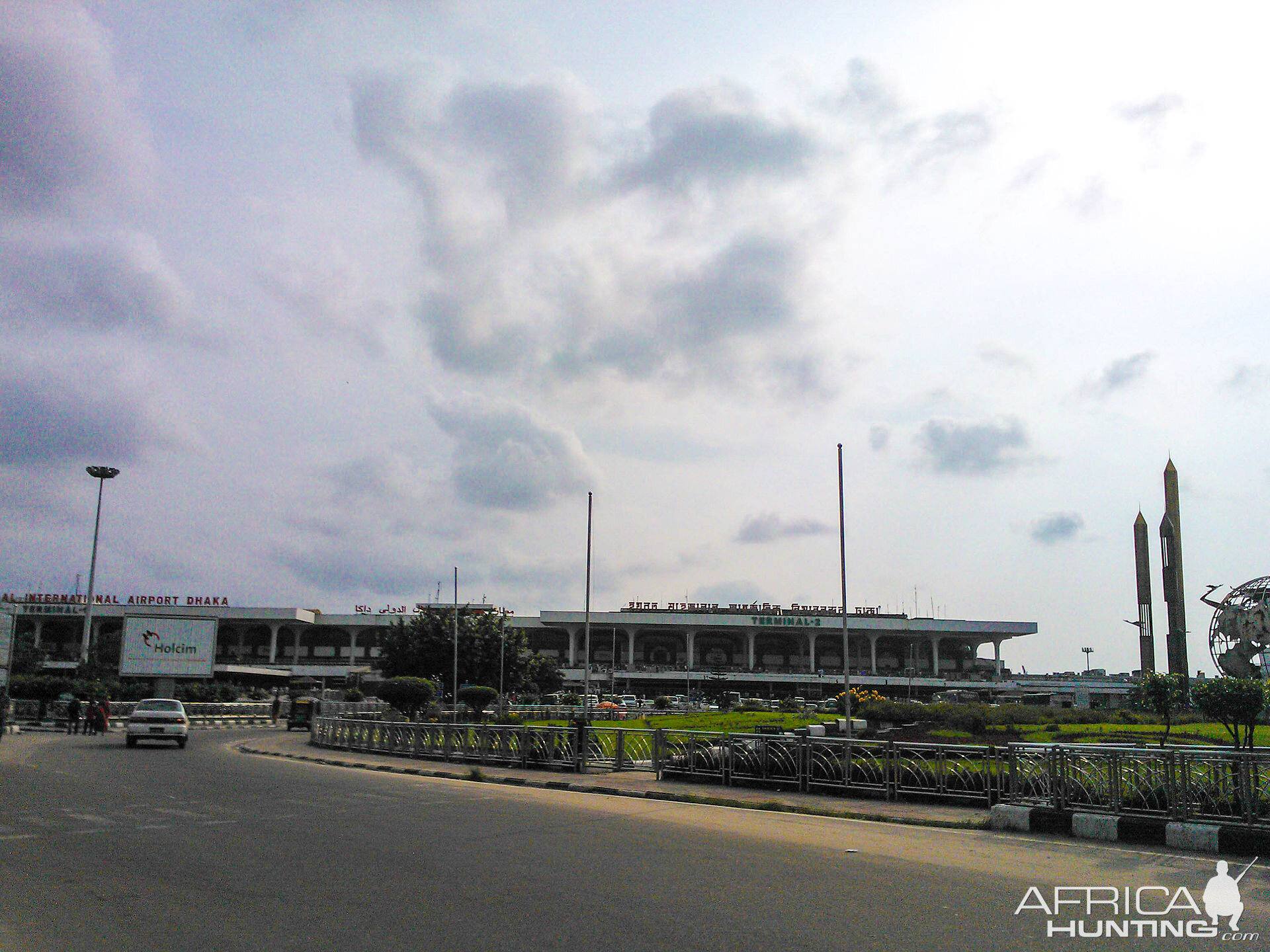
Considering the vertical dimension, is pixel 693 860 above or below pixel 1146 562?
below

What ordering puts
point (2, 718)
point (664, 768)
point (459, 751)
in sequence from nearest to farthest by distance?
point (664, 768)
point (459, 751)
point (2, 718)

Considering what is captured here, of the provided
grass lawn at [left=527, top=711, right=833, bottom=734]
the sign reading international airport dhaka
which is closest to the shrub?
grass lawn at [left=527, top=711, right=833, bottom=734]

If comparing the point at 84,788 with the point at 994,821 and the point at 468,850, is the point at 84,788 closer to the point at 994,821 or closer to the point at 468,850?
the point at 468,850

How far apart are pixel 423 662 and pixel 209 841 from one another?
43.6 meters

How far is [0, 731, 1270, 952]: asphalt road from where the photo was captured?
7000mm

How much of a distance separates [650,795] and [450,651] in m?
37.9

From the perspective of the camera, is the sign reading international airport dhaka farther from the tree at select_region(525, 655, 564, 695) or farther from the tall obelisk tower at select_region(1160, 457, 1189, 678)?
the tall obelisk tower at select_region(1160, 457, 1189, 678)

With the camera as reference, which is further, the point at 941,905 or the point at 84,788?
the point at 84,788

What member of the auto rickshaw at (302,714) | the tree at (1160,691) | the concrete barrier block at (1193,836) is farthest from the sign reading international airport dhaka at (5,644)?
the tree at (1160,691)

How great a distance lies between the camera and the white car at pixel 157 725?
30500 mm

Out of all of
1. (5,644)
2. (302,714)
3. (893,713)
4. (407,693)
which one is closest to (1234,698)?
(893,713)

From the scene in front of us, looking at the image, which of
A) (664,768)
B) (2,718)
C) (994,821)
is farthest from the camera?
(2,718)

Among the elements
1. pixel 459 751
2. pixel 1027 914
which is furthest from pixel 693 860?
pixel 459 751

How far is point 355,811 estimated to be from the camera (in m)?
14.5
